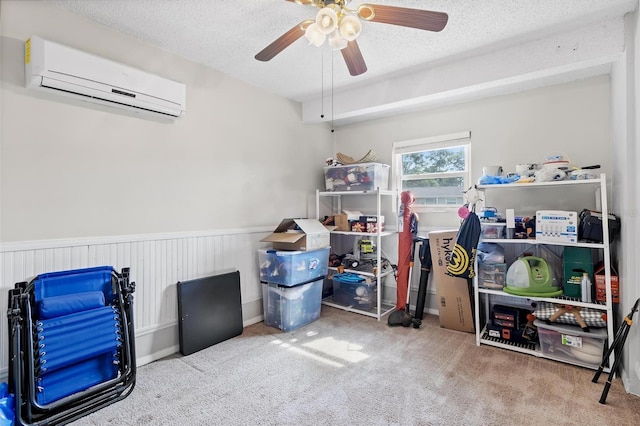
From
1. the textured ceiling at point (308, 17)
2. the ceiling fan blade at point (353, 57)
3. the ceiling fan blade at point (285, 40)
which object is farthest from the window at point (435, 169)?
the ceiling fan blade at point (285, 40)

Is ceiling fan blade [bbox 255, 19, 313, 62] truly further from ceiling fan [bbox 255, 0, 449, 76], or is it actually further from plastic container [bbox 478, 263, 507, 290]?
plastic container [bbox 478, 263, 507, 290]

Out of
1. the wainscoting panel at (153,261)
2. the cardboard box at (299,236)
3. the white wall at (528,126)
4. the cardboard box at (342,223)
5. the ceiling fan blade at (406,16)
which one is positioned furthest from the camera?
the cardboard box at (342,223)

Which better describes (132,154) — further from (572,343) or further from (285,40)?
(572,343)

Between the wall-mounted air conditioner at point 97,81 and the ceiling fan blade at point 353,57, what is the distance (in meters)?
1.45

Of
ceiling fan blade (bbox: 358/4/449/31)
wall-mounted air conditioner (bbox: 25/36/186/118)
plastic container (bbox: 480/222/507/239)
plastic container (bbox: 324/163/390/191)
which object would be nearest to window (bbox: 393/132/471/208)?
plastic container (bbox: 324/163/390/191)

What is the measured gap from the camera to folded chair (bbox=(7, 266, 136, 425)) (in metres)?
1.73

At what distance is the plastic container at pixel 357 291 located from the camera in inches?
144

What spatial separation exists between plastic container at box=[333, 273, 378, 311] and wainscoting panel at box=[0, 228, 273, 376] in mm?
1018

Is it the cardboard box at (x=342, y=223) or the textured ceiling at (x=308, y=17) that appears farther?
the cardboard box at (x=342, y=223)

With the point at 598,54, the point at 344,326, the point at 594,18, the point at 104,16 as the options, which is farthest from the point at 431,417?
the point at 104,16

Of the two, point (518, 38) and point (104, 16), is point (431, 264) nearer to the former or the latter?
point (518, 38)

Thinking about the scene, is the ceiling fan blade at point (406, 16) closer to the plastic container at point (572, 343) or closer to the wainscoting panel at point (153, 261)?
the wainscoting panel at point (153, 261)

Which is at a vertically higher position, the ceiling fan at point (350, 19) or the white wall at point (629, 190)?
the ceiling fan at point (350, 19)

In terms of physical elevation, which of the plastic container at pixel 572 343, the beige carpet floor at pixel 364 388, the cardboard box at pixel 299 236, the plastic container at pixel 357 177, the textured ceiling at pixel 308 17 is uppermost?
the textured ceiling at pixel 308 17
